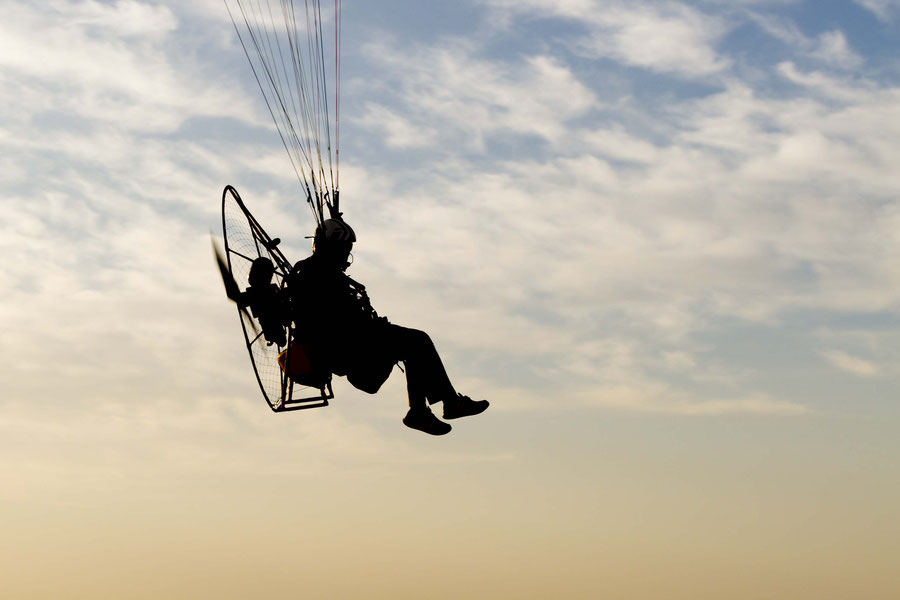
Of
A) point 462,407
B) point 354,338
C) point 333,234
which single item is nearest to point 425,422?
point 462,407

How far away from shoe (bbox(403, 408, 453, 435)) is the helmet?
96.7 inches

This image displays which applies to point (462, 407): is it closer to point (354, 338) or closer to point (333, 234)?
point (354, 338)

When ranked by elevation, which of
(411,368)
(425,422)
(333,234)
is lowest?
(425,422)

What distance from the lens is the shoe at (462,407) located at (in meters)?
16.7

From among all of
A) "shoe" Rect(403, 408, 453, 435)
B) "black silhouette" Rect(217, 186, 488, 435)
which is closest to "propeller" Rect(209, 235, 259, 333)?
"black silhouette" Rect(217, 186, 488, 435)

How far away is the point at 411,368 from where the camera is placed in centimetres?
1678

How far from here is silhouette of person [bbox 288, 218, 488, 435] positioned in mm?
16062

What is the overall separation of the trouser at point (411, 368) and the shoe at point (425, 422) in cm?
11

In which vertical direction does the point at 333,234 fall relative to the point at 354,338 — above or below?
→ above

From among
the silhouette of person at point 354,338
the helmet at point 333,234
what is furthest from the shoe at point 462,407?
the helmet at point 333,234

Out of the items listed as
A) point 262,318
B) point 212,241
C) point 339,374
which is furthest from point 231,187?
point 339,374

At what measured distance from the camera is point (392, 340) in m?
16.7

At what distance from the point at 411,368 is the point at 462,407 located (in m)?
0.86

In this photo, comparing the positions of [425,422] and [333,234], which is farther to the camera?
[425,422]
